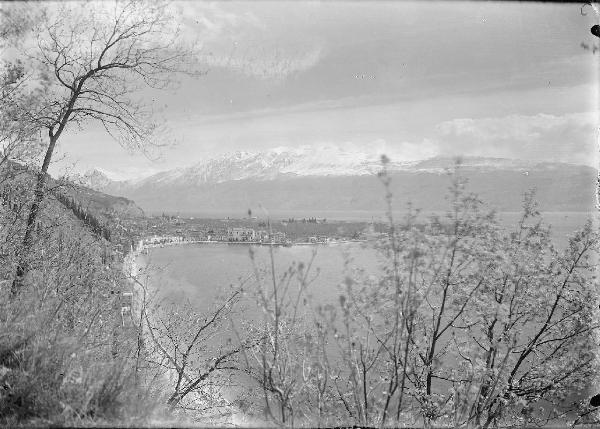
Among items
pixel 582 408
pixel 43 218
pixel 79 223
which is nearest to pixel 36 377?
pixel 43 218

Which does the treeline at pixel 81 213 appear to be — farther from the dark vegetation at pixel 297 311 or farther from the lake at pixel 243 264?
the lake at pixel 243 264

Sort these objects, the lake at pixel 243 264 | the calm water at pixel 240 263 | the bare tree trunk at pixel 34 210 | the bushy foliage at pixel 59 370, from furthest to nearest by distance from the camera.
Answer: the bare tree trunk at pixel 34 210 < the calm water at pixel 240 263 < the lake at pixel 243 264 < the bushy foliage at pixel 59 370

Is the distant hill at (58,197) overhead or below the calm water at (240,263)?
overhead

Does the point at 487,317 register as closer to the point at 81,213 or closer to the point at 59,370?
the point at 59,370

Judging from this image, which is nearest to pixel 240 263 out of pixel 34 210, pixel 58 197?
pixel 58 197

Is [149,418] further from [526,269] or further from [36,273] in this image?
[526,269]

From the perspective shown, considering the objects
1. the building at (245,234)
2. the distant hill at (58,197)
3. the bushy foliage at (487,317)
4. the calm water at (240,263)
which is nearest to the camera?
the building at (245,234)

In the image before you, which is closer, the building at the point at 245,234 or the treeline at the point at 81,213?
the building at the point at 245,234

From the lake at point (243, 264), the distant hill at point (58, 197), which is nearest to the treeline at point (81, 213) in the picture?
the distant hill at point (58, 197)

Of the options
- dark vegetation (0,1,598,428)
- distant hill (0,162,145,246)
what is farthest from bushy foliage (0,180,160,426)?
distant hill (0,162,145,246)
